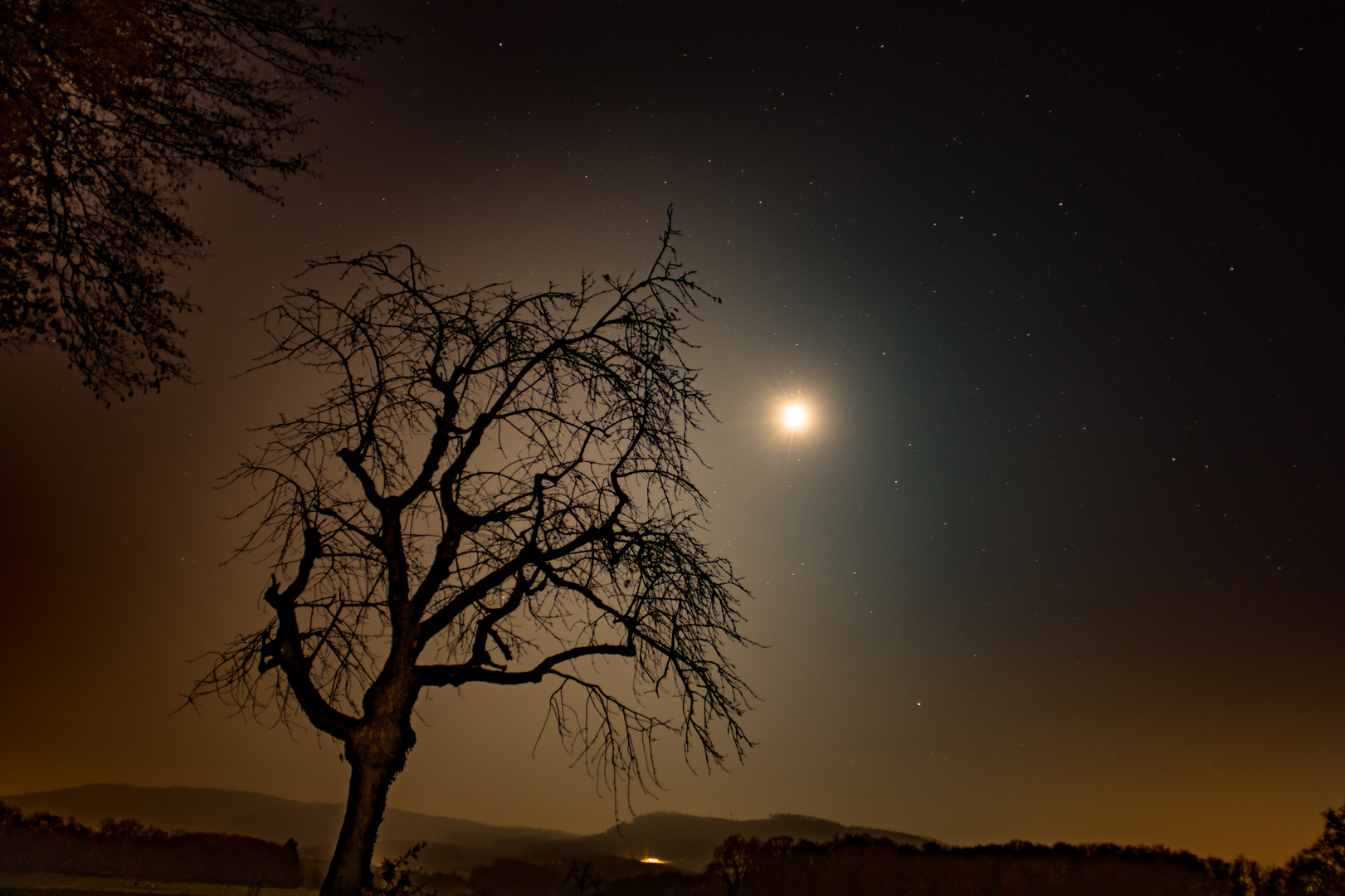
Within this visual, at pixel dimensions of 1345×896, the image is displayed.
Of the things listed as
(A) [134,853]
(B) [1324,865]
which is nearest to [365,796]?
(B) [1324,865]

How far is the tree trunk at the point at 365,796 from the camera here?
13.4 ft

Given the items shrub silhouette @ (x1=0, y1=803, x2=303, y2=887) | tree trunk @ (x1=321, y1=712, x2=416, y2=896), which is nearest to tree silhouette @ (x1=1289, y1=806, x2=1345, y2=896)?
tree trunk @ (x1=321, y1=712, x2=416, y2=896)

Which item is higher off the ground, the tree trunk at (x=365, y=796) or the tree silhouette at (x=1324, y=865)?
the tree trunk at (x=365, y=796)

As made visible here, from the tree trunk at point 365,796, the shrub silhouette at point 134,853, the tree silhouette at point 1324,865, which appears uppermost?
the tree trunk at point 365,796

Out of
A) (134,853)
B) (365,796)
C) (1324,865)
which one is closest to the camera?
(365,796)

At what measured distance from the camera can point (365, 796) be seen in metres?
4.32

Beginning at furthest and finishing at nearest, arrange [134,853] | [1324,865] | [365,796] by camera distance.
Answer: [134,853] < [1324,865] < [365,796]

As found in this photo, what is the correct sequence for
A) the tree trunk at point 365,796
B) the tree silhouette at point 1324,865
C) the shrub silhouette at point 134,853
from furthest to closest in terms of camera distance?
the shrub silhouette at point 134,853, the tree silhouette at point 1324,865, the tree trunk at point 365,796

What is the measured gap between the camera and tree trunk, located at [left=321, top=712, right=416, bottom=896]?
13.4ft

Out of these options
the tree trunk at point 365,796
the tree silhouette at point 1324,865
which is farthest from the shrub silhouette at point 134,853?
the tree silhouette at point 1324,865

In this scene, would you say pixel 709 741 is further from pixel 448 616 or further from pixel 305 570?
pixel 305 570

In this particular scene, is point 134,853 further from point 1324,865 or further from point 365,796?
point 1324,865

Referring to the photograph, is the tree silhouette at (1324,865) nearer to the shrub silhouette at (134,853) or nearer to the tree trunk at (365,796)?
the tree trunk at (365,796)

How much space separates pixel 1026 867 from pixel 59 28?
85.4 feet
